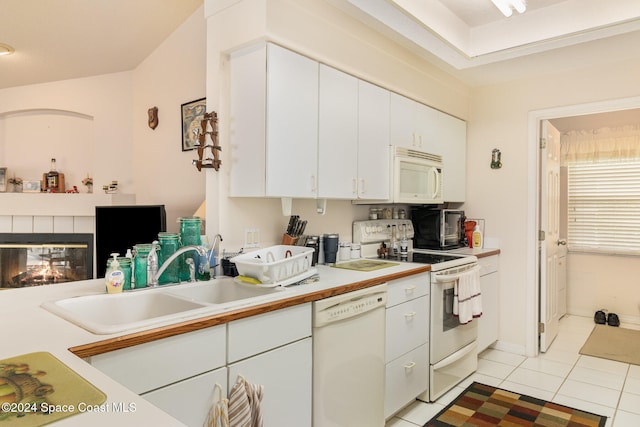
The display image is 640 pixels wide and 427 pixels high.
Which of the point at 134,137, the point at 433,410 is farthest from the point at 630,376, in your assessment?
the point at 134,137

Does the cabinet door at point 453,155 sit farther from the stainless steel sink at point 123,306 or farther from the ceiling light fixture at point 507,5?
the stainless steel sink at point 123,306

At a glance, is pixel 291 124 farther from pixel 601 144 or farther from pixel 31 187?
pixel 601 144

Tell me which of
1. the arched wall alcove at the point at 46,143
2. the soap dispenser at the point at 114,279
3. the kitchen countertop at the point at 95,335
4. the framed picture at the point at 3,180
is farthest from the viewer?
the arched wall alcove at the point at 46,143

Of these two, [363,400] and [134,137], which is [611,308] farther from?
[134,137]

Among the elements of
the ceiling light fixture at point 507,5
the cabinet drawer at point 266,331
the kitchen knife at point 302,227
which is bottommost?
the cabinet drawer at point 266,331

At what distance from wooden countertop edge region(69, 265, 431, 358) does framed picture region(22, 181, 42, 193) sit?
339 centimetres

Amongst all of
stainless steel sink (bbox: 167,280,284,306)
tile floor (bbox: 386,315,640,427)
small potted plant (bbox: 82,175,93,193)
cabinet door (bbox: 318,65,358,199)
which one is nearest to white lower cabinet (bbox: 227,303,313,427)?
stainless steel sink (bbox: 167,280,284,306)

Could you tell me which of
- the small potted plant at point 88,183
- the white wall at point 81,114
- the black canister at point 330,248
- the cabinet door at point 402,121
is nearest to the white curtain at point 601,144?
the cabinet door at point 402,121

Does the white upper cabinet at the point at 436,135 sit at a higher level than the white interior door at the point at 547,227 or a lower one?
higher

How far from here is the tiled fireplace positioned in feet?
12.3

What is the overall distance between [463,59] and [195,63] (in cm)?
211

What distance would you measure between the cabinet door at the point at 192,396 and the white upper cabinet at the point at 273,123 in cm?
93

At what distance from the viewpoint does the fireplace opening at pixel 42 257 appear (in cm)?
374

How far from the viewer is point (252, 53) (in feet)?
7.02
